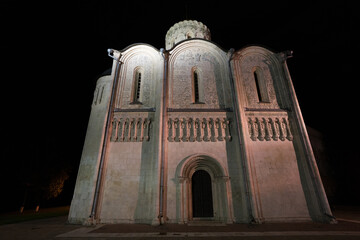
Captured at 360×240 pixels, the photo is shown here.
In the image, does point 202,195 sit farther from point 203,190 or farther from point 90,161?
point 90,161

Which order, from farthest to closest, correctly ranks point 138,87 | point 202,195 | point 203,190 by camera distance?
point 138,87
point 203,190
point 202,195

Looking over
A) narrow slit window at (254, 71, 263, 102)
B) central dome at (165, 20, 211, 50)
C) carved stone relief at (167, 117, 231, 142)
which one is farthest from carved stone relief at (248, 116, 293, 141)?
central dome at (165, 20, 211, 50)

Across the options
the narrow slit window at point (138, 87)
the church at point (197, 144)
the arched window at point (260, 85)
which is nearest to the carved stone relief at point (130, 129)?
the church at point (197, 144)

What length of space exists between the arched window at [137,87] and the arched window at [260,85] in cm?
864

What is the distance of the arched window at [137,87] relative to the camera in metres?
11.8

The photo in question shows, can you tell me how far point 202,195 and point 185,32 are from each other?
16.0 metres

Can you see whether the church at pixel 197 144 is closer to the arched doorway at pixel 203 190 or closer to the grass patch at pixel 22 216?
the arched doorway at pixel 203 190

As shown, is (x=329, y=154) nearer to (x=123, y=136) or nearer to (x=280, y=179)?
(x=280, y=179)

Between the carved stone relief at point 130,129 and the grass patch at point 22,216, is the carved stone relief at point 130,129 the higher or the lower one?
the higher one

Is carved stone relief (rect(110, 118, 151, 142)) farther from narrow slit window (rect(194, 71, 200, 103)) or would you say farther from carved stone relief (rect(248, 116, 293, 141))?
→ carved stone relief (rect(248, 116, 293, 141))

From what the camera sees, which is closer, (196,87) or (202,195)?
(202,195)

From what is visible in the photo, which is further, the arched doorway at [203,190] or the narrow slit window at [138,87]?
the narrow slit window at [138,87]

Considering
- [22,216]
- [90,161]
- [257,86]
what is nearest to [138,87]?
[90,161]

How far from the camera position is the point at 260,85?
492 inches
